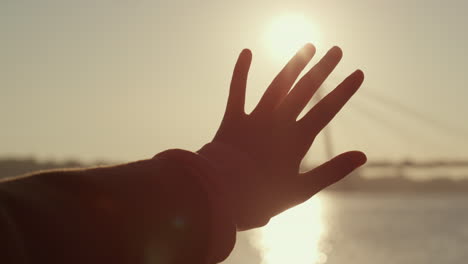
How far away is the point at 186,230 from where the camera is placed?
83cm

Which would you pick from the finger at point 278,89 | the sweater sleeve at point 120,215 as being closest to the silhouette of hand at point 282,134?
the finger at point 278,89

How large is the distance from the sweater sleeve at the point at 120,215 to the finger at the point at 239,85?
7.6 inches

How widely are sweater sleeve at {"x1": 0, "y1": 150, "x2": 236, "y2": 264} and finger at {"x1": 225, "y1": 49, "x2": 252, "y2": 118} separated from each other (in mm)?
194

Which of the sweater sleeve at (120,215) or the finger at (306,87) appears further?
the finger at (306,87)

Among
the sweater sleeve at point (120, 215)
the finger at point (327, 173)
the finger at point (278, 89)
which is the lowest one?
the finger at point (327, 173)

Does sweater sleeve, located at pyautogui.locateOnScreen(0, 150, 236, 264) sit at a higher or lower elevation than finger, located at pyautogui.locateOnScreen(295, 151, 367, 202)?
higher

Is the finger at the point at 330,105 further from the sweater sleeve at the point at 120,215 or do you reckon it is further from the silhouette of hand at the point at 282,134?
the sweater sleeve at the point at 120,215

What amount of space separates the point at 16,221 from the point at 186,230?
0.20 meters

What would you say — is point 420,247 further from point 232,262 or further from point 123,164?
point 123,164

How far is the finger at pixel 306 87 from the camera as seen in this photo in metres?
1.10

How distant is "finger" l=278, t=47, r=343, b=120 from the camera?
1104mm

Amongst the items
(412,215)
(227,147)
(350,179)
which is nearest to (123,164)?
(227,147)

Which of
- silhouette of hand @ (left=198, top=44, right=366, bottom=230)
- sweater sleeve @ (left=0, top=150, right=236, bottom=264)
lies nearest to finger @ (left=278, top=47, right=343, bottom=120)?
silhouette of hand @ (left=198, top=44, right=366, bottom=230)

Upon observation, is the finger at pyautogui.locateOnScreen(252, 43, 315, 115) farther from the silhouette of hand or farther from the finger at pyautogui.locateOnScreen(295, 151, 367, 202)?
the finger at pyautogui.locateOnScreen(295, 151, 367, 202)
